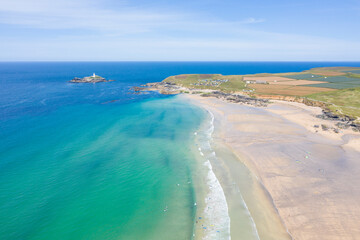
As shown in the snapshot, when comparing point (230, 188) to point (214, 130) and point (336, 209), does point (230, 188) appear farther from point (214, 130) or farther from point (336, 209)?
point (214, 130)

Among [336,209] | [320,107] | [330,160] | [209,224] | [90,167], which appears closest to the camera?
[209,224]

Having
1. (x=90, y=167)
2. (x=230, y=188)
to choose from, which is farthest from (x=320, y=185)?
(x=90, y=167)

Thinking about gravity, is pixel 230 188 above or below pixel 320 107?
below

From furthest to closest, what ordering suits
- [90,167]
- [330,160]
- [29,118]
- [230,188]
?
[29,118] < [330,160] < [90,167] < [230,188]

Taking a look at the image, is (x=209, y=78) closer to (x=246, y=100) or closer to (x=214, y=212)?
(x=246, y=100)

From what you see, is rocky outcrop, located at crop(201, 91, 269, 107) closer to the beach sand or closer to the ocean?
the beach sand

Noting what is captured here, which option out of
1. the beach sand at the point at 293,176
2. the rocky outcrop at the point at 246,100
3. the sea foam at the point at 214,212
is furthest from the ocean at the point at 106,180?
the rocky outcrop at the point at 246,100

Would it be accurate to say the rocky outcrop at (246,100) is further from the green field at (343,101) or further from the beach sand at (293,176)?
the beach sand at (293,176)

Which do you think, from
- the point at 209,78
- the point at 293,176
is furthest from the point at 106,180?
the point at 209,78
